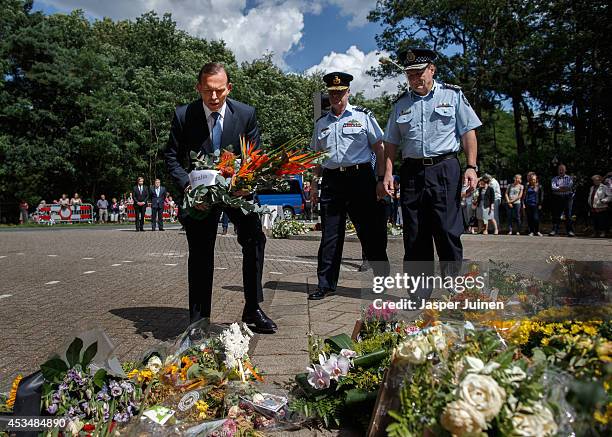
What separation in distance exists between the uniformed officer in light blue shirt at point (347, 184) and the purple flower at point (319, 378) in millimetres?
3049

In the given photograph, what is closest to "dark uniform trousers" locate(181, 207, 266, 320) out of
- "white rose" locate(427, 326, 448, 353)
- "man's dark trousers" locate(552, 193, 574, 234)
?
"white rose" locate(427, 326, 448, 353)

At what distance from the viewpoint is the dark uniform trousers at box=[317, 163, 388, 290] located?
5.65 meters

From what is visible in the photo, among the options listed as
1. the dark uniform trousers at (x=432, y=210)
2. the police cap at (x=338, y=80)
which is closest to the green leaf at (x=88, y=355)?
the dark uniform trousers at (x=432, y=210)

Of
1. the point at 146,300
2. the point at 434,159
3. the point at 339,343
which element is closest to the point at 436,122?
the point at 434,159

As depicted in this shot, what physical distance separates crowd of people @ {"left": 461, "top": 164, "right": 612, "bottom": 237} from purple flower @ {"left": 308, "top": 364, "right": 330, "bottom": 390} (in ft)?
40.7

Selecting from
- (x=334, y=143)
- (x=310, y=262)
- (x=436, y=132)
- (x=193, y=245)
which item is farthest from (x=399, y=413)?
(x=310, y=262)

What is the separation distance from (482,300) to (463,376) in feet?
2.24

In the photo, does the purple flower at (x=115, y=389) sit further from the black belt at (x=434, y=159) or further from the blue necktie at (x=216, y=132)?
the black belt at (x=434, y=159)

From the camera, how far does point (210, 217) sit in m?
4.23

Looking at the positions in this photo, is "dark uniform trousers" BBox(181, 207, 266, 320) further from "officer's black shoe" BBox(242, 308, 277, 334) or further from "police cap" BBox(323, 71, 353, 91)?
"police cap" BBox(323, 71, 353, 91)

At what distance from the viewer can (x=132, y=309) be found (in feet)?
18.3

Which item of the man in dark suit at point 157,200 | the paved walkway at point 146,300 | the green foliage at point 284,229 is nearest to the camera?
the paved walkway at point 146,300

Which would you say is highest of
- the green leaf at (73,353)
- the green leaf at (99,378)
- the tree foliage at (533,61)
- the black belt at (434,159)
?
the tree foliage at (533,61)

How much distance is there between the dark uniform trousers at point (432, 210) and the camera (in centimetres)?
450
